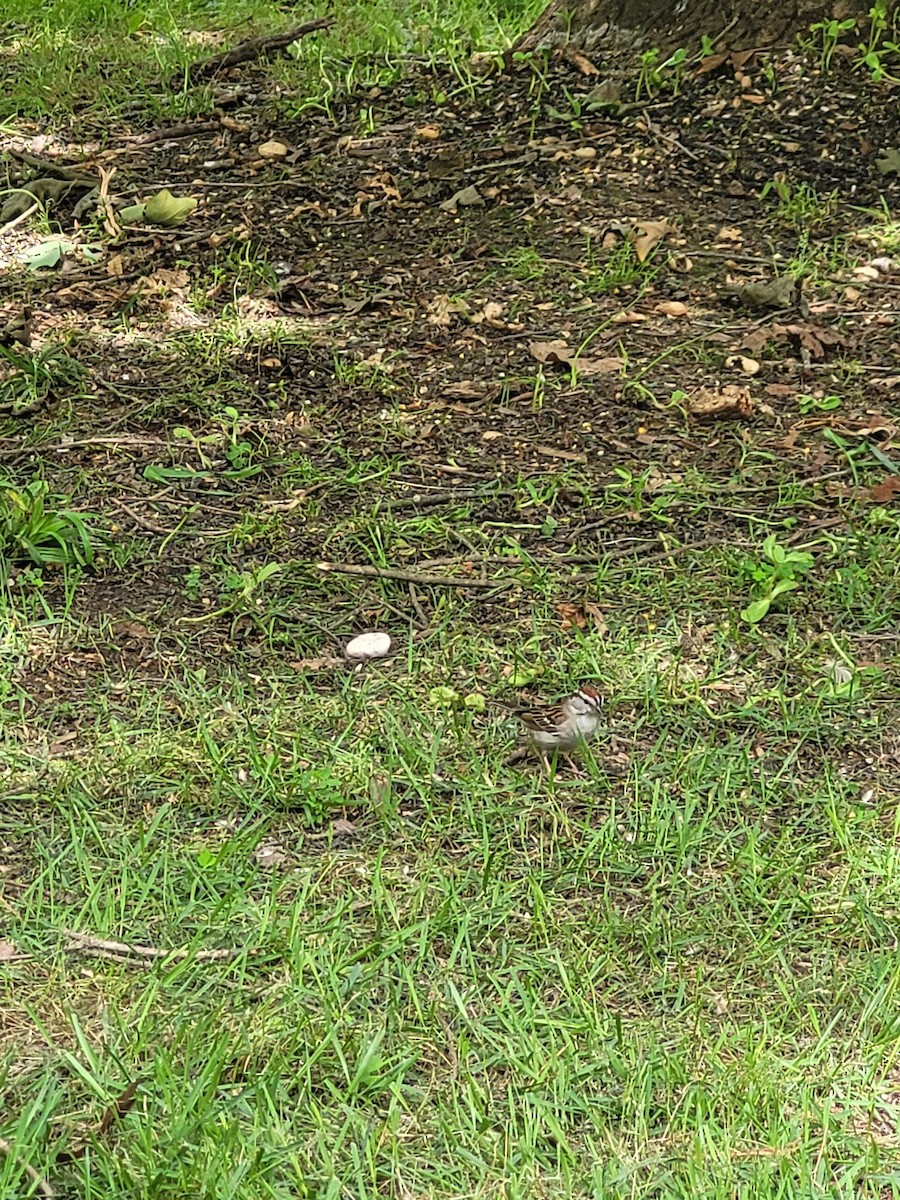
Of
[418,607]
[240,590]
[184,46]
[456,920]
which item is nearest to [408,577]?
[418,607]

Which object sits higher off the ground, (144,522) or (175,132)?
(175,132)

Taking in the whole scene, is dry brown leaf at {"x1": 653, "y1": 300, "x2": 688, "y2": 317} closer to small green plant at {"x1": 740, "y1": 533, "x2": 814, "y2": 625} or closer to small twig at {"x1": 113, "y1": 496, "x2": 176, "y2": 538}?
small green plant at {"x1": 740, "y1": 533, "x2": 814, "y2": 625}

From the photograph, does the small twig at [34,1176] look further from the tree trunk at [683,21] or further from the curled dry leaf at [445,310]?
the tree trunk at [683,21]

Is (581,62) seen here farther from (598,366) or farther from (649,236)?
(598,366)

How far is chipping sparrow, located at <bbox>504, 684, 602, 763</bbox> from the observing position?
2.50 m

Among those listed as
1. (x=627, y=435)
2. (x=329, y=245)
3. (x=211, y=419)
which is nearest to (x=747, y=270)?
(x=627, y=435)

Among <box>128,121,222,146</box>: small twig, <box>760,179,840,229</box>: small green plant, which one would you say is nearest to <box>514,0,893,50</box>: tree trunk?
<box>760,179,840,229</box>: small green plant

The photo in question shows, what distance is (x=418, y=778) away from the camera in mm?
2473

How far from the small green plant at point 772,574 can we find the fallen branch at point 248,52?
3.52m

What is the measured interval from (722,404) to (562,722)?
1.22m

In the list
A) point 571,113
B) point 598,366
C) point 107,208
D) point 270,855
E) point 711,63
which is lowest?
point 270,855

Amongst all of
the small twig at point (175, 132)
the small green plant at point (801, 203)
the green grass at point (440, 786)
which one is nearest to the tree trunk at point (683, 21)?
the small green plant at point (801, 203)

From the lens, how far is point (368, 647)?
2.78 m

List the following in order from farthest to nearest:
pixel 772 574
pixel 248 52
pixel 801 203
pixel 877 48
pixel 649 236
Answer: pixel 248 52
pixel 877 48
pixel 801 203
pixel 649 236
pixel 772 574
